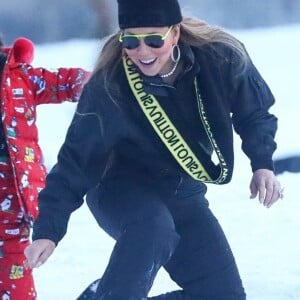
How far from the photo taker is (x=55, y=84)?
358cm

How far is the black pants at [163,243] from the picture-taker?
2982 millimetres

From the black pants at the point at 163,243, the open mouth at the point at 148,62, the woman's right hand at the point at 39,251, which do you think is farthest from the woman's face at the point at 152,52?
the woman's right hand at the point at 39,251

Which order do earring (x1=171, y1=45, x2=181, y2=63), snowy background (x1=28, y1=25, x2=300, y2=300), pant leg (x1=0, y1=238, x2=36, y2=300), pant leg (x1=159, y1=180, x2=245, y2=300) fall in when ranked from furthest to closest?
1. snowy background (x1=28, y1=25, x2=300, y2=300)
2. pant leg (x1=0, y1=238, x2=36, y2=300)
3. pant leg (x1=159, y1=180, x2=245, y2=300)
4. earring (x1=171, y1=45, x2=181, y2=63)

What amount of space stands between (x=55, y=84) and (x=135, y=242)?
0.82m

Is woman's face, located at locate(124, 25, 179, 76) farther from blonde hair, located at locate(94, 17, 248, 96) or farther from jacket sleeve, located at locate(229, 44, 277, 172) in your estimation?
jacket sleeve, located at locate(229, 44, 277, 172)

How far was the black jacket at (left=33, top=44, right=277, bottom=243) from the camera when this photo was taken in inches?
122

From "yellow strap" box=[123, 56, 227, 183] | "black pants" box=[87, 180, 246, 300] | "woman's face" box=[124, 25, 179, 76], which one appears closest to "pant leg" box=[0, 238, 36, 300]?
"black pants" box=[87, 180, 246, 300]

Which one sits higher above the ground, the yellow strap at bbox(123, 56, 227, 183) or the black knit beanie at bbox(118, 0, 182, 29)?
the black knit beanie at bbox(118, 0, 182, 29)

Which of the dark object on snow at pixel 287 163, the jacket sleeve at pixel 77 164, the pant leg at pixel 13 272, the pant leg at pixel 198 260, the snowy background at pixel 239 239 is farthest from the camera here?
the dark object on snow at pixel 287 163

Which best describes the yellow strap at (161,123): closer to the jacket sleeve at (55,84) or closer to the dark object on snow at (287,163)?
the jacket sleeve at (55,84)

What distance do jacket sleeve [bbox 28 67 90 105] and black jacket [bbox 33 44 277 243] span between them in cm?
40

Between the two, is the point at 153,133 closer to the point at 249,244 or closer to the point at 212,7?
the point at 249,244

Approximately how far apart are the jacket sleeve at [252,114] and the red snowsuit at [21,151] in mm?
585

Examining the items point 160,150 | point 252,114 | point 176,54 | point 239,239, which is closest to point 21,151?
point 160,150
